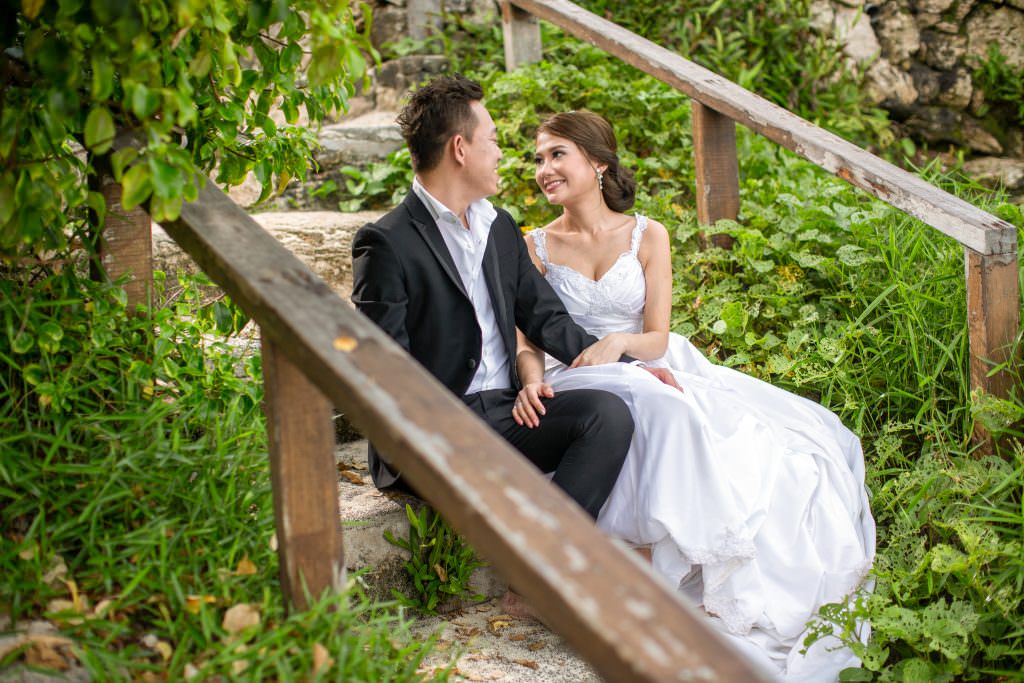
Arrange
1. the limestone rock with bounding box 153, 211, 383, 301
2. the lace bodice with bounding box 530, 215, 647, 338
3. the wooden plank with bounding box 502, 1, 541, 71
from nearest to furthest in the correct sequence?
the lace bodice with bounding box 530, 215, 647, 338 → the limestone rock with bounding box 153, 211, 383, 301 → the wooden plank with bounding box 502, 1, 541, 71

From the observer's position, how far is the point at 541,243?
390 cm

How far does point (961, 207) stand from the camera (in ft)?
10.6

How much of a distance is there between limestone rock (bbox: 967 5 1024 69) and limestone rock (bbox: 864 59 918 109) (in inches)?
21.2

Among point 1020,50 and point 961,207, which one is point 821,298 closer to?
point 961,207

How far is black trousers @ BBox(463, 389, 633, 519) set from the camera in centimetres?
292

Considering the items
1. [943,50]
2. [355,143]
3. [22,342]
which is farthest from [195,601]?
[943,50]

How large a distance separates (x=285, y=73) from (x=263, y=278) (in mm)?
841

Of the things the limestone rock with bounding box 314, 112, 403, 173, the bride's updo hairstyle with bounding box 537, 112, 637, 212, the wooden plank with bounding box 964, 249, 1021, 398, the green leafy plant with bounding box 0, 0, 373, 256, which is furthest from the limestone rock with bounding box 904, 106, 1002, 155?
the green leafy plant with bounding box 0, 0, 373, 256

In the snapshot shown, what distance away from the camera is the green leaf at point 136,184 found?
1792 millimetres

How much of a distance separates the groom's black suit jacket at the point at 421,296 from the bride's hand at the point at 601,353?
10.4 inches

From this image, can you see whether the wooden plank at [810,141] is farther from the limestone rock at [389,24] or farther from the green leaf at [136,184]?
the green leaf at [136,184]

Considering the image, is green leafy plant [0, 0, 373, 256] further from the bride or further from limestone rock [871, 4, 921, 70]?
limestone rock [871, 4, 921, 70]

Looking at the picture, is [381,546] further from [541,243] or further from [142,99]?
[142,99]

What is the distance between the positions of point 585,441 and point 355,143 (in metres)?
3.30
